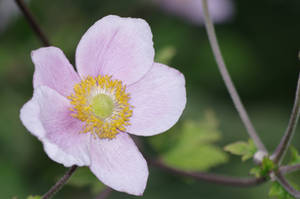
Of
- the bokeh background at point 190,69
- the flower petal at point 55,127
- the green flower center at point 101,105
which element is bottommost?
the bokeh background at point 190,69

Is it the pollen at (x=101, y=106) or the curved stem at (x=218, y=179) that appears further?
the curved stem at (x=218, y=179)

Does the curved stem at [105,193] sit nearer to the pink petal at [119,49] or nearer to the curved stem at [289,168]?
the pink petal at [119,49]

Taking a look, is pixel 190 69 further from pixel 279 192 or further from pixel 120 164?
pixel 120 164

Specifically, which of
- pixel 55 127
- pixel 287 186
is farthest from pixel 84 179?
pixel 287 186

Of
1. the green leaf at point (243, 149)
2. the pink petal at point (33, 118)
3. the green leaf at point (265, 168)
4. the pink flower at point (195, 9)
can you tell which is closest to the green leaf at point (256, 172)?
the green leaf at point (265, 168)

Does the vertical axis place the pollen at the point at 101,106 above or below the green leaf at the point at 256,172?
above

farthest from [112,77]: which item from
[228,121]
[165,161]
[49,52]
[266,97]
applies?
[266,97]

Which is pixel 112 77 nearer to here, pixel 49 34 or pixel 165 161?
pixel 165 161
